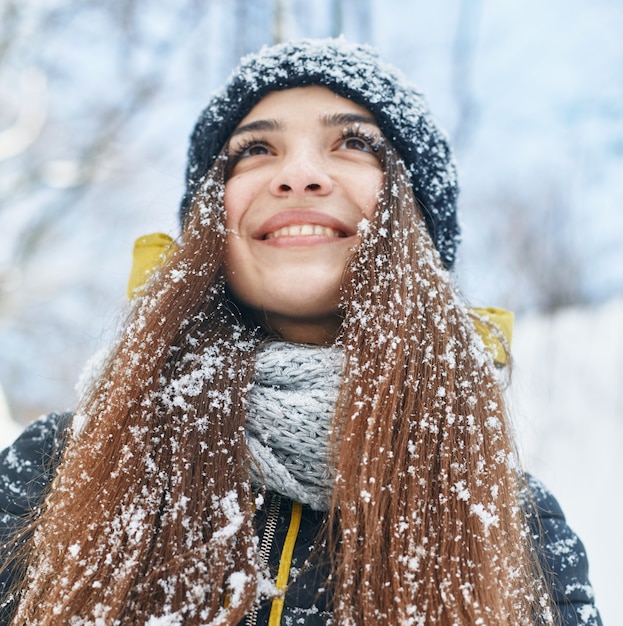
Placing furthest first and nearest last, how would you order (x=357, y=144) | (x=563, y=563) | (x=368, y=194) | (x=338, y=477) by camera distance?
(x=357, y=144) < (x=368, y=194) < (x=563, y=563) < (x=338, y=477)

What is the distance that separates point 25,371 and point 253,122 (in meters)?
7.89

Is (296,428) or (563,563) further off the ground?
(296,428)

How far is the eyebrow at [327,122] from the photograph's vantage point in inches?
51.5

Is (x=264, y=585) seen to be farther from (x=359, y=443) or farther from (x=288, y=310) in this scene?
(x=288, y=310)

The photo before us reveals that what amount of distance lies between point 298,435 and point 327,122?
2.63 ft

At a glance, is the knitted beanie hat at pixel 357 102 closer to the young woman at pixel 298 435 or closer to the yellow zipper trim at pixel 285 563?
the young woman at pixel 298 435

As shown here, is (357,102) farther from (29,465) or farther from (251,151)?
(29,465)

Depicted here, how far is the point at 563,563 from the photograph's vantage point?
1.10 metres

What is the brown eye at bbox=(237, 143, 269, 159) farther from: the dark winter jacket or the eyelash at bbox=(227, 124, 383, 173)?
the dark winter jacket

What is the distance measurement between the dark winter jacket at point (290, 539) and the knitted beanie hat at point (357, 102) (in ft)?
2.50

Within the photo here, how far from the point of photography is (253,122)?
4.46ft

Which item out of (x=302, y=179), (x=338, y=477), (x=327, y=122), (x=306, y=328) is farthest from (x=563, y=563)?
(x=327, y=122)

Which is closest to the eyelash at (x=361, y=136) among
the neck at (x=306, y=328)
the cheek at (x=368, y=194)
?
the cheek at (x=368, y=194)

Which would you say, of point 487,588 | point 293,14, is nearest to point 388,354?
point 487,588
